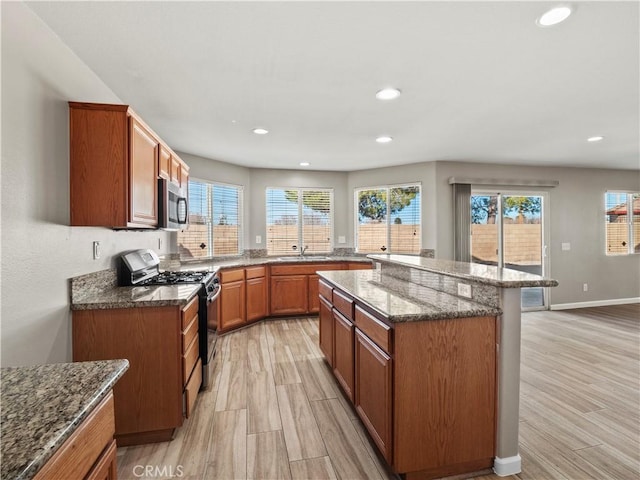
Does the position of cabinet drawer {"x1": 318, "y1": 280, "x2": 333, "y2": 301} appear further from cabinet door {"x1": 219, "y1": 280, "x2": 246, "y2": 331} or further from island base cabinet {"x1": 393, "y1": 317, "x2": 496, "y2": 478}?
cabinet door {"x1": 219, "y1": 280, "x2": 246, "y2": 331}

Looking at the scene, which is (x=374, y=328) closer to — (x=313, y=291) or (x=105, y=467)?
(x=105, y=467)

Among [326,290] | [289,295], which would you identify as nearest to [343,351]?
[326,290]

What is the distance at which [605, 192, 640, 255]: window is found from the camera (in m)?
5.78

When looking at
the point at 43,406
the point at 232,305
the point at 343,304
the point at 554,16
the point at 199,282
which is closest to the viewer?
the point at 43,406

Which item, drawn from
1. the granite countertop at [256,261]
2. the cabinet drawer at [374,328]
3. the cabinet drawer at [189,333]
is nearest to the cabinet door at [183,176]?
the granite countertop at [256,261]

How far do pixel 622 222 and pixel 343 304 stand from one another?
21.3 ft

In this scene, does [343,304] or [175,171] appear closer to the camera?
[343,304]

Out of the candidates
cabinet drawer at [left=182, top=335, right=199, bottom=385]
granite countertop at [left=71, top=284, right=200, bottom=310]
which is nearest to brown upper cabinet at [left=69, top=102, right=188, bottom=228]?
granite countertop at [left=71, top=284, right=200, bottom=310]

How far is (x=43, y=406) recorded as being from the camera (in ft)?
2.72

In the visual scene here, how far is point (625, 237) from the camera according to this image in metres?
5.88

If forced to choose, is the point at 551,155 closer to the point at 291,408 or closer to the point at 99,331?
the point at 291,408

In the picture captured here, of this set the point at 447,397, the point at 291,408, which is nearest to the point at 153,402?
the point at 291,408

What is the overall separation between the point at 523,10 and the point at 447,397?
2.01m

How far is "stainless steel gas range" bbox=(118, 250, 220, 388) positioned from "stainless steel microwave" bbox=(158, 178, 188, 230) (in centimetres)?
42
